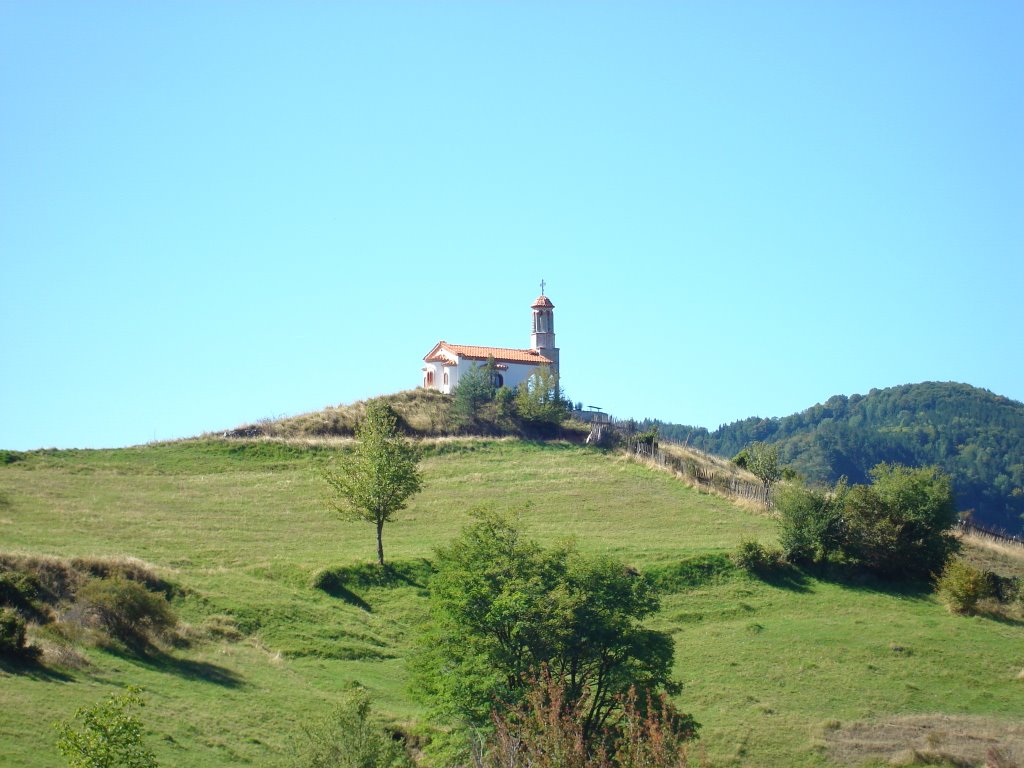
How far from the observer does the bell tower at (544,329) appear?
87250 mm

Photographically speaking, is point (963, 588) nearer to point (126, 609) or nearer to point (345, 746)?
point (345, 746)

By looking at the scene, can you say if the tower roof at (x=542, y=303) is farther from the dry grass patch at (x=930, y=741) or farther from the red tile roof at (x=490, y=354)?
the dry grass patch at (x=930, y=741)

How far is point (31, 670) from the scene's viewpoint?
2988 centimetres

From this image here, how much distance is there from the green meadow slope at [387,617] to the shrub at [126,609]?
1.02 metres

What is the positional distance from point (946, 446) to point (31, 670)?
519 ft

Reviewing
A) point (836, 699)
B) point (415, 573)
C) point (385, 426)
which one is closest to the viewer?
point (836, 699)

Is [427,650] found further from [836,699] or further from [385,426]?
[385,426]

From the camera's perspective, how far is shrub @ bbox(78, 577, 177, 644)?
34.9m

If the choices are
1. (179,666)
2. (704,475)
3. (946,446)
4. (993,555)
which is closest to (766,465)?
(704,475)

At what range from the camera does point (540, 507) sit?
5669cm

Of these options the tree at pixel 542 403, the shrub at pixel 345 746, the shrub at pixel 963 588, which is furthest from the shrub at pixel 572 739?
the tree at pixel 542 403

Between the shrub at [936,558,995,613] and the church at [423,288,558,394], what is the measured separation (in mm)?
39377

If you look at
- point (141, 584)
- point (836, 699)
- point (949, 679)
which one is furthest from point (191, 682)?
point (949, 679)

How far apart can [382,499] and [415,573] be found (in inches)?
174
